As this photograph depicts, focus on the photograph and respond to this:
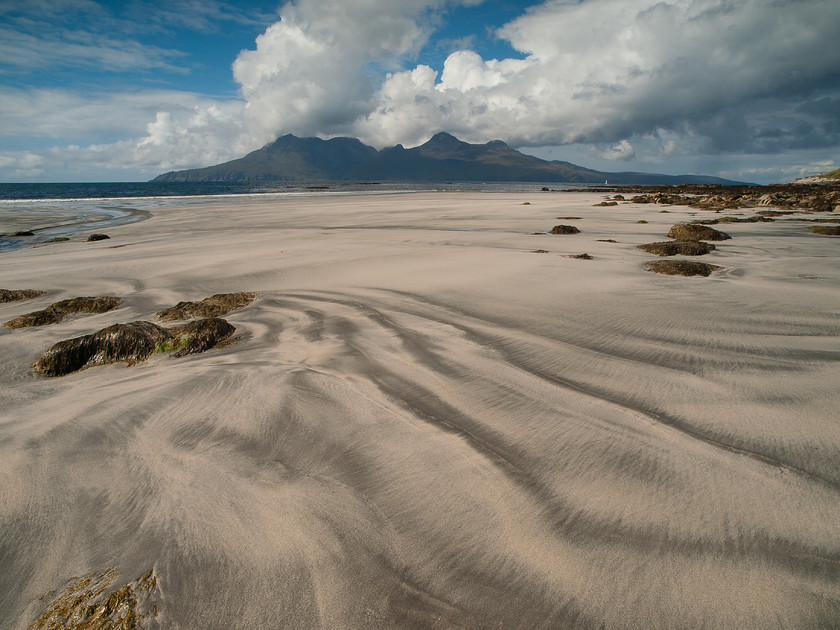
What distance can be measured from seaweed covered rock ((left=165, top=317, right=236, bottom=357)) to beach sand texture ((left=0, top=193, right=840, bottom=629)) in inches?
9.0

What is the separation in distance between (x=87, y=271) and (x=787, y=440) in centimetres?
1240

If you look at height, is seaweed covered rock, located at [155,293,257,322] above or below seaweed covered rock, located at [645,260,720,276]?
below

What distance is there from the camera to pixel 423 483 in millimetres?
2680

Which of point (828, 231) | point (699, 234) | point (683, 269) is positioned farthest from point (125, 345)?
point (828, 231)

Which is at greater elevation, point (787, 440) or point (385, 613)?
point (787, 440)

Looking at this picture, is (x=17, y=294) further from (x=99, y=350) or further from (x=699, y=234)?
(x=699, y=234)

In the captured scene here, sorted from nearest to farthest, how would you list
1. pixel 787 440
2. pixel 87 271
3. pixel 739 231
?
pixel 787 440, pixel 87 271, pixel 739 231

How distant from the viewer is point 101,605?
199 centimetres

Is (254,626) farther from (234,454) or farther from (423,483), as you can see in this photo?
(234,454)

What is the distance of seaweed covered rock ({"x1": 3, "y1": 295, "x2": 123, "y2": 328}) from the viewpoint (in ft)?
19.8

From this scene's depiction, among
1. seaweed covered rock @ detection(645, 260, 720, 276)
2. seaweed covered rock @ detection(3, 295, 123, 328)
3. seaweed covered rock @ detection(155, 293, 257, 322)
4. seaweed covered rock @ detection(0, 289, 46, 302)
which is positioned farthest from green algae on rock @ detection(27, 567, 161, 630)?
seaweed covered rock @ detection(645, 260, 720, 276)

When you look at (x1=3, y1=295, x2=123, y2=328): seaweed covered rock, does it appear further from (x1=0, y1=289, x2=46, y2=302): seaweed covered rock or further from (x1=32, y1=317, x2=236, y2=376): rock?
(x1=32, y1=317, x2=236, y2=376): rock

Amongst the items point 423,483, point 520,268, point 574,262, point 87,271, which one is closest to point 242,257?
point 87,271

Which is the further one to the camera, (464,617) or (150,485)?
(150,485)
